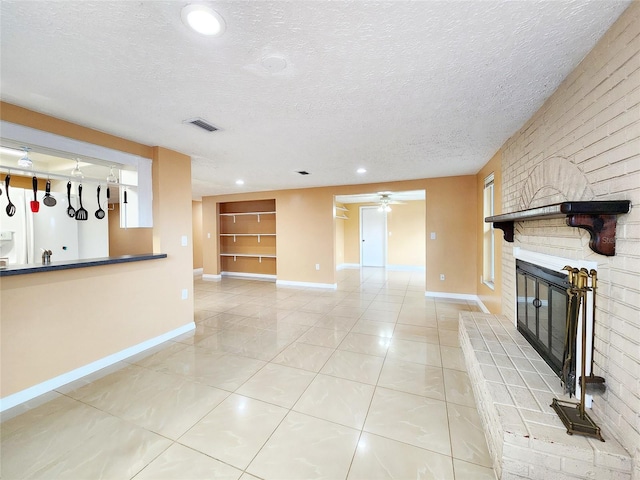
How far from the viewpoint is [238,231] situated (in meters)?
7.36

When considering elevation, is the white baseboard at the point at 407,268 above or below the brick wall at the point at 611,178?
below

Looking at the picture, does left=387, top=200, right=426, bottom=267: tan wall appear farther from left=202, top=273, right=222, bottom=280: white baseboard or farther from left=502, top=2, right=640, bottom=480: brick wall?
left=502, top=2, right=640, bottom=480: brick wall

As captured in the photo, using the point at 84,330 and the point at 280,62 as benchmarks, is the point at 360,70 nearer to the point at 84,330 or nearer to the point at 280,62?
the point at 280,62

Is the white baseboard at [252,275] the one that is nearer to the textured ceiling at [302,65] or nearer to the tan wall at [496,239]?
the textured ceiling at [302,65]

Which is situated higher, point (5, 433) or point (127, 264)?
point (127, 264)

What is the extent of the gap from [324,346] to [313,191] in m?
3.76

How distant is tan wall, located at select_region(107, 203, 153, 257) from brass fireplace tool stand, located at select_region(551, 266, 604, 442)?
13.0ft

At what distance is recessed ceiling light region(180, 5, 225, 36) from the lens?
45.1 inches

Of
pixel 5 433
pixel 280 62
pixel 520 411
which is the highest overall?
pixel 280 62

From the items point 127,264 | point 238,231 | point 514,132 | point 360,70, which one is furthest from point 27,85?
point 238,231

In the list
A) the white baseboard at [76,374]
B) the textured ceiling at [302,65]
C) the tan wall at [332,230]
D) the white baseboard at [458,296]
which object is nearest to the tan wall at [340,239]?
the tan wall at [332,230]

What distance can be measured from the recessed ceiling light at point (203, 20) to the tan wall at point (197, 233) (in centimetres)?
738

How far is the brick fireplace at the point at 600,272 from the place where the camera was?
3.71 ft

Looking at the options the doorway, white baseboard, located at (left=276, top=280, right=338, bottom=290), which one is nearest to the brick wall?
white baseboard, located at (left=276, top=280, right=338, bottom=290)
